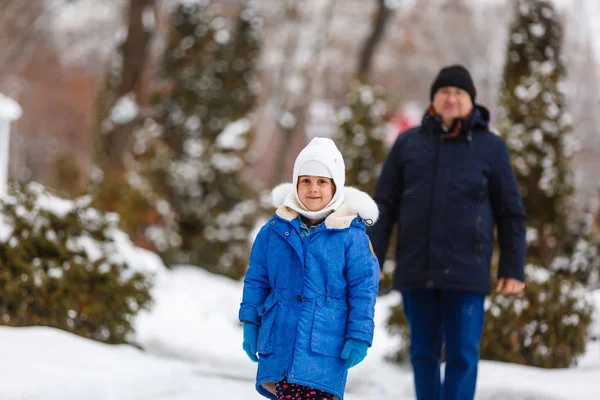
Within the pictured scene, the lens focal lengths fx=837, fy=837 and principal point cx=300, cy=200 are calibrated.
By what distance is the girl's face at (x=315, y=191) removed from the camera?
3213 millimetres

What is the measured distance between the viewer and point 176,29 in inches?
588

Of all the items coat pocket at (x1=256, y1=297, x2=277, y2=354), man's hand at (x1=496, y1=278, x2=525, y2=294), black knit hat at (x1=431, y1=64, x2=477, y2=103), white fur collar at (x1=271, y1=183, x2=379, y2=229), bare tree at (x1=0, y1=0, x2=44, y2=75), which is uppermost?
bare tree at (x1=0, y1=0, x2=44, y2=75)

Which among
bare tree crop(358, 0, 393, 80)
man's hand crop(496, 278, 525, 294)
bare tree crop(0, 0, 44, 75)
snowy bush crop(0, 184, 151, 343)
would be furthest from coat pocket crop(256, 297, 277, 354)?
bare tree crop(0, 0, 44, 75)

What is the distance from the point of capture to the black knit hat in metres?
4.31

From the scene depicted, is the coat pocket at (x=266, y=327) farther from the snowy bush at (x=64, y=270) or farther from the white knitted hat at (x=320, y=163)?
the snowy bush at (x=64, y=270)

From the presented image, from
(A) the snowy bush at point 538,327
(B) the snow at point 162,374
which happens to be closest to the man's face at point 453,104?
(B) the snow at point 162,374

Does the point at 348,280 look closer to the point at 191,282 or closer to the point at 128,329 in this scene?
the point at 128,329

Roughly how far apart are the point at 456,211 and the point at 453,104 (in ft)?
1.85

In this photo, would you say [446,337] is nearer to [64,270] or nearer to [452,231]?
[452,231]

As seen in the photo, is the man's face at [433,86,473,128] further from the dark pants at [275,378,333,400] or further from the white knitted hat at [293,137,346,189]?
the dark pants at [275,378,333,400]

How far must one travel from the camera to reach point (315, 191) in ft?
10.5

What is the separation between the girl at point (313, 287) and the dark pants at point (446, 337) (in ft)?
3.53

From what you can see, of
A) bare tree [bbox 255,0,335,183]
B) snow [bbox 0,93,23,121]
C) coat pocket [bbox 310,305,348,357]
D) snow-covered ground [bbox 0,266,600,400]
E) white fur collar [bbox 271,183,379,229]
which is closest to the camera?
coat pocket [bbox 310,305,348,357]

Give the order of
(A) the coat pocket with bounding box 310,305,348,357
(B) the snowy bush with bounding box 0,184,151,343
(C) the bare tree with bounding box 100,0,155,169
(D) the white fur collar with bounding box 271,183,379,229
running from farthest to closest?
(C) the bare tree with bounding box 100,0,155,169
(B) the snowy bush with bounding box 0,184,151,343
(D) the white fur collar with bounding box 271,183,379,229
(A) the coat pocket with bounding box 310,305,348,357
